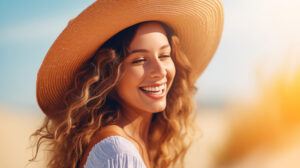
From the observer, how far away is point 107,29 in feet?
5.45

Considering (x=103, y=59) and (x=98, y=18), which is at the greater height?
(x=98, y=18)

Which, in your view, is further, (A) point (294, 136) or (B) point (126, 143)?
(A) point (294, 136)

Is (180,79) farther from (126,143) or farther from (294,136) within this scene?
(294,136)

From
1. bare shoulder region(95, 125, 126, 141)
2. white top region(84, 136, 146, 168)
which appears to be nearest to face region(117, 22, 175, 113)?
bare shoulder region(95, 125, 126, 141)

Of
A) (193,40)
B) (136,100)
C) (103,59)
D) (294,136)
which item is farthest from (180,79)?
(294,136)

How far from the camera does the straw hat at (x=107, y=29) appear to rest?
1603 millimetres

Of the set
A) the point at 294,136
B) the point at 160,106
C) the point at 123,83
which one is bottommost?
the point at 294,136

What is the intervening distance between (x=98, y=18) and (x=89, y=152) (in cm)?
70

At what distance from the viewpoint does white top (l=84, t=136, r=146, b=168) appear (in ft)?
5.10

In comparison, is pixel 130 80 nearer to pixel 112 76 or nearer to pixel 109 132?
pixel 112 76

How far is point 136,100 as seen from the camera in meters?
1.78

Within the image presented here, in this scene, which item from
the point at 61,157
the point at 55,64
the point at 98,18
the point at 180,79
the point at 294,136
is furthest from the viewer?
the point at 294,136

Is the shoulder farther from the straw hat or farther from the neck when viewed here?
the straw hat

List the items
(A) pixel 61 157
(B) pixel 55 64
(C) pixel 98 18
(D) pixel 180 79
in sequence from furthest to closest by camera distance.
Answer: (D) pixel 180 79, (A) pixel 61 157, (B) pixel 55 64, (C) pixel 98 18
